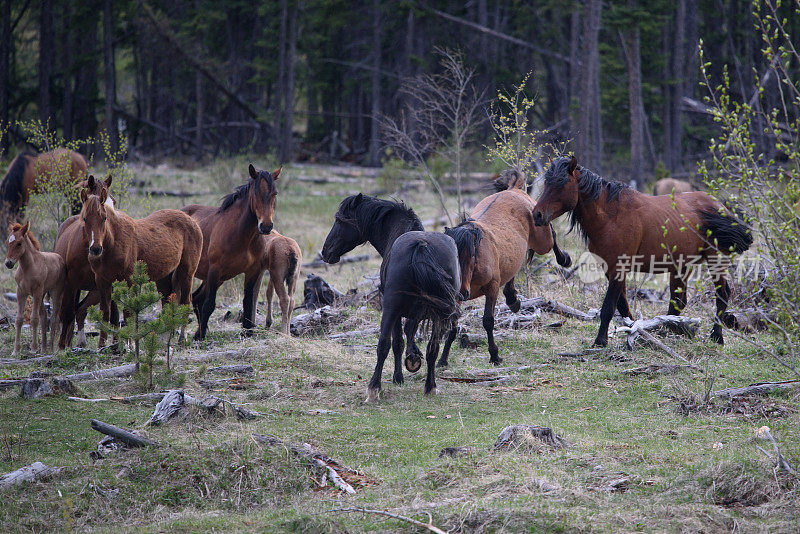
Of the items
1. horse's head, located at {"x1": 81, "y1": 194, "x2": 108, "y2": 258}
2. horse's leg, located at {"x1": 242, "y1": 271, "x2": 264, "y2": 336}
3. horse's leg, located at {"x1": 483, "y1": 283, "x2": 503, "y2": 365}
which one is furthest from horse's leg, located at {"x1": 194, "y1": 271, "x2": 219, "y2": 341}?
horse's leg, located at {"x1": 483, "y1": 283, "x2": 503, "y2": 365}

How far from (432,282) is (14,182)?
42.8 feet

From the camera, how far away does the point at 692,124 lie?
39469mm

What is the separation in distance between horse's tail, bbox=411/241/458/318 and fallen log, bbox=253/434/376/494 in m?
1.92

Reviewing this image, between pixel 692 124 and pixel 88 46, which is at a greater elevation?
pixel 88 46

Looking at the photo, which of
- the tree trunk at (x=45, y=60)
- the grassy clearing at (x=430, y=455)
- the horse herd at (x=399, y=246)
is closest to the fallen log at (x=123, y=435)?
the grassy clearing at (x=430, y=455)

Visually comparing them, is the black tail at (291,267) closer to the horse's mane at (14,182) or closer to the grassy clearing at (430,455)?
the grassy clearing at (430,455)

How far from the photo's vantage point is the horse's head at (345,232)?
29.1 ft

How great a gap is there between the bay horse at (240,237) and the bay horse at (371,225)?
141 cm

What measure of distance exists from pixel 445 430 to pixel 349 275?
10.4 m

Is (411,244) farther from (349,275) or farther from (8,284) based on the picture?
(8,284)

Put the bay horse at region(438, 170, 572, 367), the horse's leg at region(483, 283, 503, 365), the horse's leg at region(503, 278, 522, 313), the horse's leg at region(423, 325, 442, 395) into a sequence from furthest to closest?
the horse's leg at region(503, 278, 522, 313) < the horse's leg at region(483, 283, 503, 365) < the bay horse at region(438, 170, 572, 367) < the horse's leg at region(423, 325, 442, 395)

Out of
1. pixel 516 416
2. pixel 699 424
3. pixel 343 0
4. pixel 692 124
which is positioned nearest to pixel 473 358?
pixel 516 416

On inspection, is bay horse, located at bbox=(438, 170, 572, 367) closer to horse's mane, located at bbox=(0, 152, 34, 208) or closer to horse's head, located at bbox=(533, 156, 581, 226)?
horse's head, located at bbox=(533, 156, 581, 226)

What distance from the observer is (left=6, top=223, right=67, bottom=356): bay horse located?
360 inches
